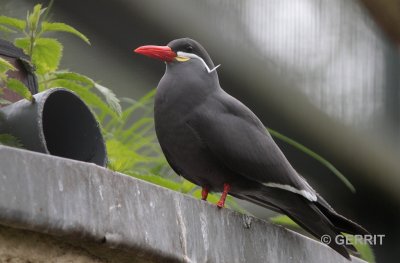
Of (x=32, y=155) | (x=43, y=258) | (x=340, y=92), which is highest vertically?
(x=340, y=92)

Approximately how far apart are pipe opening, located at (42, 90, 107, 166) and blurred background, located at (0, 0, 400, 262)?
165cm

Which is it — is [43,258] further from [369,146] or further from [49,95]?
[369,146]

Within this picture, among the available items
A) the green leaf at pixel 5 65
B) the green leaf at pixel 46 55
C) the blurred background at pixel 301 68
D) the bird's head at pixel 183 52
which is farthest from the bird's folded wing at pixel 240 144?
the blurred background at pixel 301 68

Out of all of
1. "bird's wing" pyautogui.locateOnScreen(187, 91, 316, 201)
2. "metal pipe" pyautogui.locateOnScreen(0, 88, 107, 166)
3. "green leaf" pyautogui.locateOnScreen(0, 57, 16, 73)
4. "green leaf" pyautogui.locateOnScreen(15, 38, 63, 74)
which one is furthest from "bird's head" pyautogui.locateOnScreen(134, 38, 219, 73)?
"green leaf" pyautogui.locateOnScreen(0, 57, 16, 73)

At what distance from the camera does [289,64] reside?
5082 mm

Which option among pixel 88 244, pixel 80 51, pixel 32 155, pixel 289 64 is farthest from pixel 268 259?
pixel 289 64

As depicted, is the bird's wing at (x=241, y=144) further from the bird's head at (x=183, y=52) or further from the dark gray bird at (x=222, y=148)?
the bird's head at (x=183, y=52)

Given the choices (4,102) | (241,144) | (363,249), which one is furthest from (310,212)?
(4,102)

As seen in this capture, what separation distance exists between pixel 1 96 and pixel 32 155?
0.72 metres

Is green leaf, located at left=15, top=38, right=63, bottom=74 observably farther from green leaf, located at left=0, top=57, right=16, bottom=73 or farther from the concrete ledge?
the concrete ledge

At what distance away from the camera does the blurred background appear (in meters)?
4.73

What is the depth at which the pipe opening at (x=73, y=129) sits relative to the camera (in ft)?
9.05

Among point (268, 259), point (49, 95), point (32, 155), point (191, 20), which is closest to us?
point (32, 155)

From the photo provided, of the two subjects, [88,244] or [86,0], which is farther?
[86,0]
